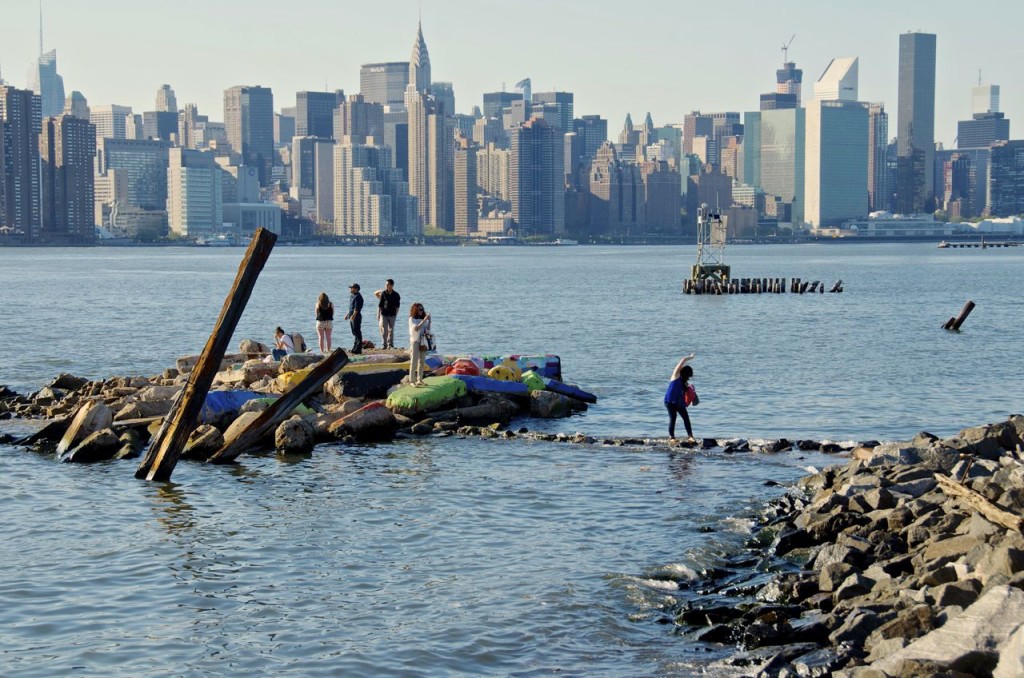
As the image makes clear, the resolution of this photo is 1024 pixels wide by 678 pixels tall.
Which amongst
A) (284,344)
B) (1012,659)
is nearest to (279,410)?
(284,344)

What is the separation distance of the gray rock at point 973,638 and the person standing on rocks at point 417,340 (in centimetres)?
1638

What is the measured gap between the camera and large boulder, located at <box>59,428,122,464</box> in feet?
74.3

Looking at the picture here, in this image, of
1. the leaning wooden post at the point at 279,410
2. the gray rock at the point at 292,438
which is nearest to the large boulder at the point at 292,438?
the gray rock at the point at 292,438

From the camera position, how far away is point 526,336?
52.5m

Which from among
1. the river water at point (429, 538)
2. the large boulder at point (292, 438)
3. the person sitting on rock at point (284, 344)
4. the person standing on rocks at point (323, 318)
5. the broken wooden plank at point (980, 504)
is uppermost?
the person standing on rocks at point (323, 318)

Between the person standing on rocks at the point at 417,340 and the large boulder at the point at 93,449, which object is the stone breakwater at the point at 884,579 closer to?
the person standing on rocks at the point at 417,340


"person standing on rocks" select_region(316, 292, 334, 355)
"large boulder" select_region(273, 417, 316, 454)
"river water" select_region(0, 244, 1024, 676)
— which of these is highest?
"person standing on rocks" select_region(316, 292, 334, 355)

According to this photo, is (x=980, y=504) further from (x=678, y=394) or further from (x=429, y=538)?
(x=678, y=394)

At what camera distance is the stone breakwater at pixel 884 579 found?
1088 centimetres

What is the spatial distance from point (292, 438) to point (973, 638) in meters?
14.7

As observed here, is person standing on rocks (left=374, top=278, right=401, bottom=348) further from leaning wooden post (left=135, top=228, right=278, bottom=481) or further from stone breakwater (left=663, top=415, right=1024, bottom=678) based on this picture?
stone breakwater (left=663, top=415, right=1024, bottom=678)

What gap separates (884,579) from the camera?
1345 cm

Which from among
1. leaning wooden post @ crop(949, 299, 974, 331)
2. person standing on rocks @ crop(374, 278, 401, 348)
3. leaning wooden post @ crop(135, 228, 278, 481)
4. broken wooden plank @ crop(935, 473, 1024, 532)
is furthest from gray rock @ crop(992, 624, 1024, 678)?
leaning wooden post @ crop(949, 299, 974, 331)

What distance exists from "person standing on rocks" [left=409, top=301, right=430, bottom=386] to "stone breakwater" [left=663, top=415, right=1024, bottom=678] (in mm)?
9826
